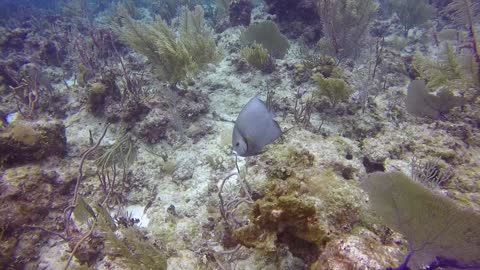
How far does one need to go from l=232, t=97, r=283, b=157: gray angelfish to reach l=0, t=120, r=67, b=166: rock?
12.3 feet

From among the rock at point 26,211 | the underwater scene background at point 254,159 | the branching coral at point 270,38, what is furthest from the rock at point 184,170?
the branching coral at point 270,38

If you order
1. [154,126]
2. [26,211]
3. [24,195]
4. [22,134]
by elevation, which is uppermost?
[22,134]

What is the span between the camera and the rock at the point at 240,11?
9422 mm

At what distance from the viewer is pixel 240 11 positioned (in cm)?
952

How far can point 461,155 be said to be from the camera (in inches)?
147

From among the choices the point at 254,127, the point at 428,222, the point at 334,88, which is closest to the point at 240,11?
the point at 334,88

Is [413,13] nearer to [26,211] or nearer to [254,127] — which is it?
[254,127]

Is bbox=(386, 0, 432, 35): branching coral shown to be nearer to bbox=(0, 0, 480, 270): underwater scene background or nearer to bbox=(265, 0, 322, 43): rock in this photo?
bbox=(0, 0, 480, 270): underwater scene background

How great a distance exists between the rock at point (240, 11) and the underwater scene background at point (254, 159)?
1940 mm

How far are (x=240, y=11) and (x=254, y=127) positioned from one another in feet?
27.8

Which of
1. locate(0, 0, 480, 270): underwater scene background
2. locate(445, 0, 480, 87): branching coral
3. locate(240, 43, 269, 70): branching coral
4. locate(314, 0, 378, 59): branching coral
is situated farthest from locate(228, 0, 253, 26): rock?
locate(445, 0, 480, 87): branching coral

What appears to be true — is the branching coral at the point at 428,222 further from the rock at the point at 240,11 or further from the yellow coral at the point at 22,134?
the rock at the point at 240,11

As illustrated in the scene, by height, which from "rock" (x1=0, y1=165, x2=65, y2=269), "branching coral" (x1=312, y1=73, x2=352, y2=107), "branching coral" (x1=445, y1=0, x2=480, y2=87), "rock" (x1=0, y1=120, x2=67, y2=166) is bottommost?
"rock" (x1=0, y1=165, x2=65, y2=269)

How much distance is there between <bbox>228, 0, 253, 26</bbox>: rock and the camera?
9.42 meters
